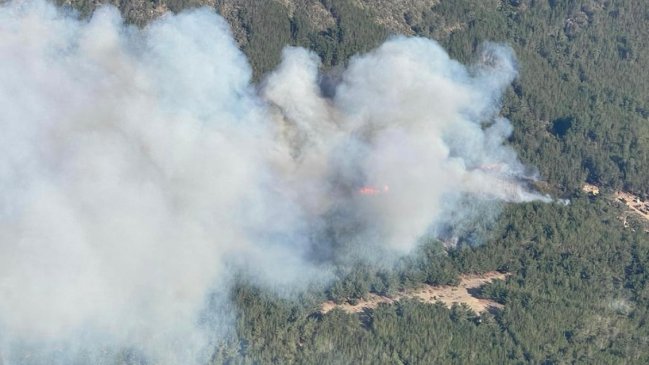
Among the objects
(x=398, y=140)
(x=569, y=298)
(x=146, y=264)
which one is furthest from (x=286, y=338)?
(x=569, y=298)

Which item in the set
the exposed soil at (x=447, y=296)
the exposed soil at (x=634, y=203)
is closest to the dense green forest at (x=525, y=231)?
the exposed soil at (x=447, y=296)

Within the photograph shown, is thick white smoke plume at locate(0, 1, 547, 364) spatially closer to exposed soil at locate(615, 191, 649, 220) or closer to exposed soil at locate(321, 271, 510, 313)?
exposed soil at locate(321, 271, 510, 313)

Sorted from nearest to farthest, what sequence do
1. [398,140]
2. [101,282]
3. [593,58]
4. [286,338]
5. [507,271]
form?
[101,282] → [286,338] → [398,140] → [507,271] → [593,58]

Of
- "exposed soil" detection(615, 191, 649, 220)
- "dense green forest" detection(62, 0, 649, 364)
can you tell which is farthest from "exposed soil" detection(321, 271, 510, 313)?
"exposed soil" detection(615, 191, 649, 220)

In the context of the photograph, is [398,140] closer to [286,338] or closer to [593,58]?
[286,338]

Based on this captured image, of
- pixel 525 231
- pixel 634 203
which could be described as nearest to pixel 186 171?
pixel 525 231
